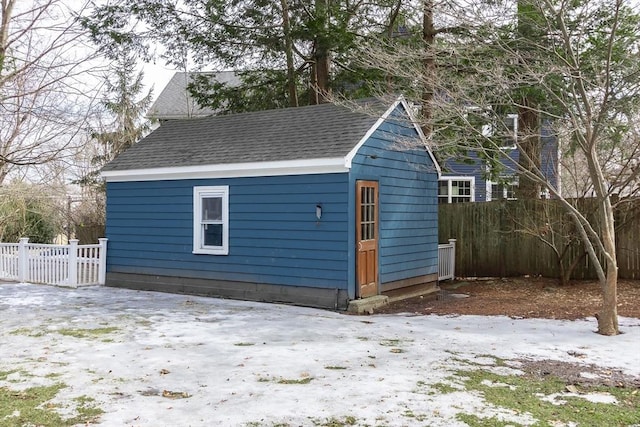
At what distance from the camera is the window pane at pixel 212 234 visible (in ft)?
35.5

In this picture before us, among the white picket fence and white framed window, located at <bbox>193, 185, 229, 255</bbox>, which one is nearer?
white framed window, located at <bbox>193, 185, 229, 255</bbox>

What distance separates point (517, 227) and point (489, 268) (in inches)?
48.9

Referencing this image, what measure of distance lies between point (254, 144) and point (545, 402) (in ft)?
24.8

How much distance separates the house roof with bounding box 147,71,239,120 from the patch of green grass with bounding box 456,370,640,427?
824 inches

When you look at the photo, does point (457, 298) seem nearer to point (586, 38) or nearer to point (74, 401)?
point (586, 38)

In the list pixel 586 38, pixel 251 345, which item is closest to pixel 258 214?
pixel 251 345

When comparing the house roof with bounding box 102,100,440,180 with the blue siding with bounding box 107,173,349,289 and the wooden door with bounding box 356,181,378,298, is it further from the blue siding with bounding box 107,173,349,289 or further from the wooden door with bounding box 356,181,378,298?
the wooden door with bounding box 356,181,378,298

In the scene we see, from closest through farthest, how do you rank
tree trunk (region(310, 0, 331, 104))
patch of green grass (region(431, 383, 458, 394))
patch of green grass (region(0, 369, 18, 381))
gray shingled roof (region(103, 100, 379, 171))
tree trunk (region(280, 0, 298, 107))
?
patch of green grass (region(431, 383, 458, 394)) < patch of green grass (region(0, 369, 18, 381)) < gray shingled roof (region(103, 100, 379, 171)) < tree trunk (region(310, 0, 331, 104)) < tree trunk (region(280, 0, 298, 107))

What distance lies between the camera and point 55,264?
12078 millimetres

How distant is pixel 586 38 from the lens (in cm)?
1034

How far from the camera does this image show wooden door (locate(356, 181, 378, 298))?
935cm

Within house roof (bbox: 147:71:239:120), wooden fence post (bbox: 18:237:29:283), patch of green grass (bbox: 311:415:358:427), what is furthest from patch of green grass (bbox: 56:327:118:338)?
house roof (bbox: 147:71:239:120)

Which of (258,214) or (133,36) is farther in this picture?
(133,36)

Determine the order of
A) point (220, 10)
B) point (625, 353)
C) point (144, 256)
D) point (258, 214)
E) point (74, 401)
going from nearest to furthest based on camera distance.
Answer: point (74, 401) < point (625, 353) < point (258, 214) < point (144, 256) < point (220, 10)
